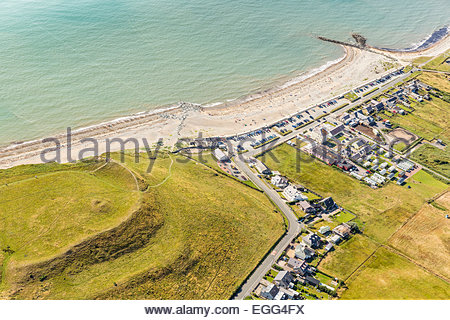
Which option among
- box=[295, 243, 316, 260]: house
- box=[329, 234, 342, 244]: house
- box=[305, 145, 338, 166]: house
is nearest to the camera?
box=[295, 243, 316, 260]: house

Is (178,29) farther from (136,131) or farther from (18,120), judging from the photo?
(18,120)

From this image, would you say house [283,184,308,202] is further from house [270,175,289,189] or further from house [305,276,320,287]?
house [305,276,320,287]

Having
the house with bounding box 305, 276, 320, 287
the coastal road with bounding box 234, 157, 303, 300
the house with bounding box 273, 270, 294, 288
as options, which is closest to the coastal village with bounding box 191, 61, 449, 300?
the house with bounding box 273, 270, 294, 288

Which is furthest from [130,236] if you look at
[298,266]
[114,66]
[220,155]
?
[114,66]

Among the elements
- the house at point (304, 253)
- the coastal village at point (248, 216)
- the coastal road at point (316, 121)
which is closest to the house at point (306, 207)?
the coastal village at point (248, 216)

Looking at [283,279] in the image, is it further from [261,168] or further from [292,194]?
[261,168]

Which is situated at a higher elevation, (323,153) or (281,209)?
(323,153)

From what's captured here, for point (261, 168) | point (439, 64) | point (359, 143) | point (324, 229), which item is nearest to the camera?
point (324, 229)
